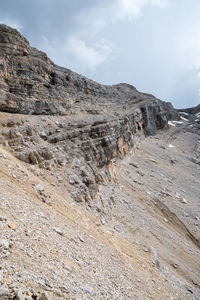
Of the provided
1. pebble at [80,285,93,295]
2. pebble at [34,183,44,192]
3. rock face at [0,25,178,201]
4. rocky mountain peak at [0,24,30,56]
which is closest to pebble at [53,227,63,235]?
pebble at [80,285,93,295]

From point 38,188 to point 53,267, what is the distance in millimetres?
5768

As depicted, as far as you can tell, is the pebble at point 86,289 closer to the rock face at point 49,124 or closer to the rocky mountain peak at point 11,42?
the rock face at point 49,124

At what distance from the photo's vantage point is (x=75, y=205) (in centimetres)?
1238

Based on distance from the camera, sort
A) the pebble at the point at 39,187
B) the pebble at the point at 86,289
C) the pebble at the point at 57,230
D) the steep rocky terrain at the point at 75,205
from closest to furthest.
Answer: the pebble at the point at 86,289
the steep rocky terrain at the point at 75,205
the pebble at the point at 57,230
the pebble at the point at 39,187

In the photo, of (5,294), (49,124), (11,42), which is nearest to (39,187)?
(5,294)

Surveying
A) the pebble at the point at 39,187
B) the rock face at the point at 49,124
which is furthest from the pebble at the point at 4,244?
the rock face at the point at 49,124

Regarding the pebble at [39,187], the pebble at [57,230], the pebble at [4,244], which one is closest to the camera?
the pebble at [4,244]

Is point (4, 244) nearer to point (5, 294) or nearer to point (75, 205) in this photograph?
point (5, 294)

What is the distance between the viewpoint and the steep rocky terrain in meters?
5.88

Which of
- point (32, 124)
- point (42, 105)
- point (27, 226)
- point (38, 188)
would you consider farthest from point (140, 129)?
point (27, 226)

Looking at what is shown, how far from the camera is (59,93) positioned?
84.8 feet

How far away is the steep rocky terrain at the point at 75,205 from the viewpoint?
5879mm

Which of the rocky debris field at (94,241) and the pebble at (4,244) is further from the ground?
the pebble at (4,244)

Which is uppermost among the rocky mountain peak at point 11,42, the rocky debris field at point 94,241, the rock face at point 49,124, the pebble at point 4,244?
the rocky mountain peak at point 11,42
